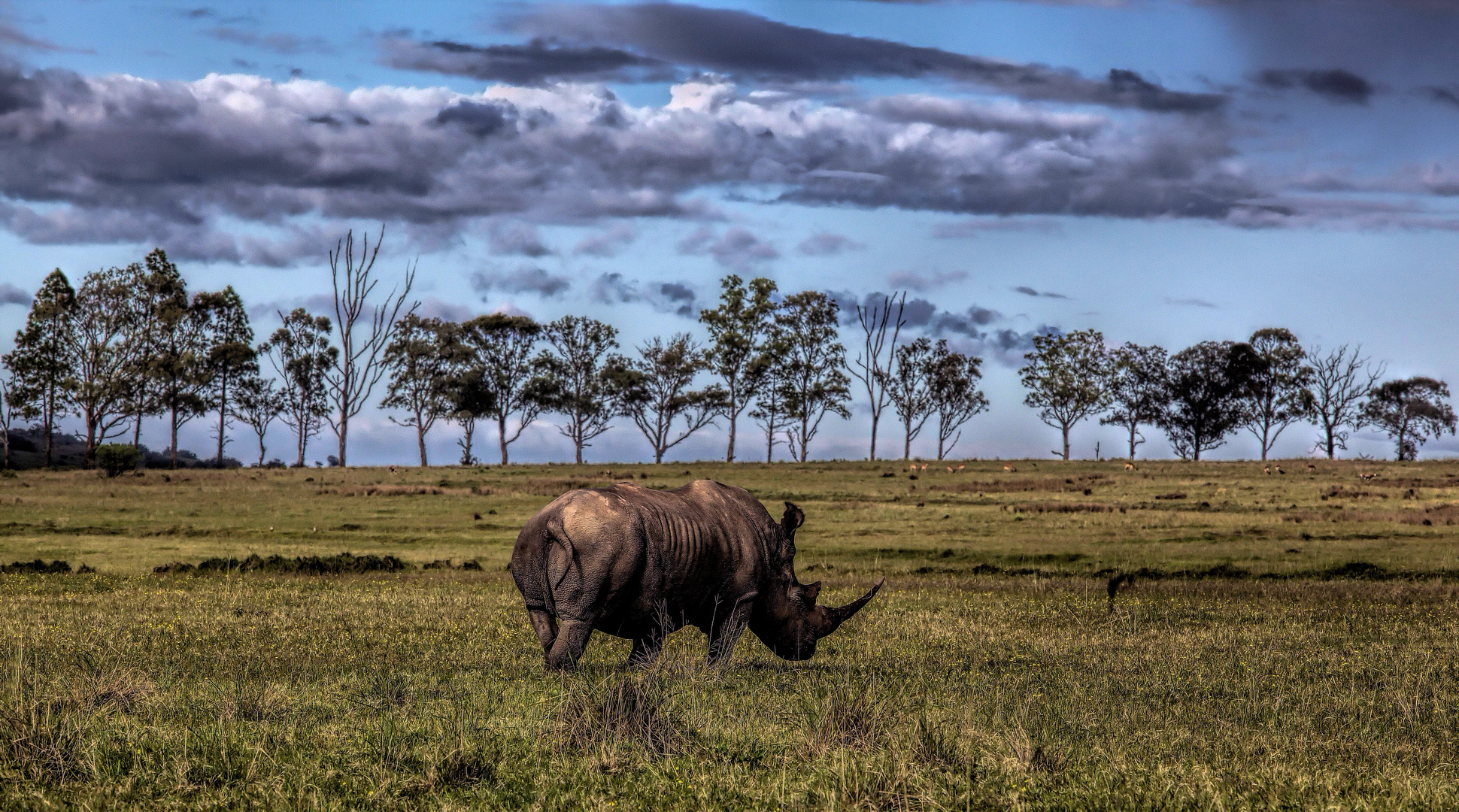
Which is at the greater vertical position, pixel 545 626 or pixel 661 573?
pixel 661 573

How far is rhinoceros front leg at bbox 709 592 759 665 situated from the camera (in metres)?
13.2

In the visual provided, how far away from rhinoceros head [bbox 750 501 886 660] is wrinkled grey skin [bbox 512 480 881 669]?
12 millimetres

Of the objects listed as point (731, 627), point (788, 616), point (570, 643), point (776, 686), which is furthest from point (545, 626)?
point (788, 616)

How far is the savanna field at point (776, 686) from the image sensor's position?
829cm

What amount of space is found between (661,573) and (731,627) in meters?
1.34

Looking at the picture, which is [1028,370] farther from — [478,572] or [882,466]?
[478,572]

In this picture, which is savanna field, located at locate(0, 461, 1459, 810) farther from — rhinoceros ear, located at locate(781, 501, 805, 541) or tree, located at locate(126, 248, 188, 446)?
tree, located at locate(126, 248, 188, 446)

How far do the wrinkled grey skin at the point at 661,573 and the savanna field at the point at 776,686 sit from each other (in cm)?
55

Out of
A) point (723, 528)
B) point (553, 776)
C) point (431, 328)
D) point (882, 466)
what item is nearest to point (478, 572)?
point (723, 528)

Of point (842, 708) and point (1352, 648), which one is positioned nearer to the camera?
point (842, 708)

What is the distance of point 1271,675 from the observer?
14234 mm

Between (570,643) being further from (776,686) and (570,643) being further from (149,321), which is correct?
(149,321)

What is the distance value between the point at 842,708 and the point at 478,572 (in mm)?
19622

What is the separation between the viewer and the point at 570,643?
1191 cm
